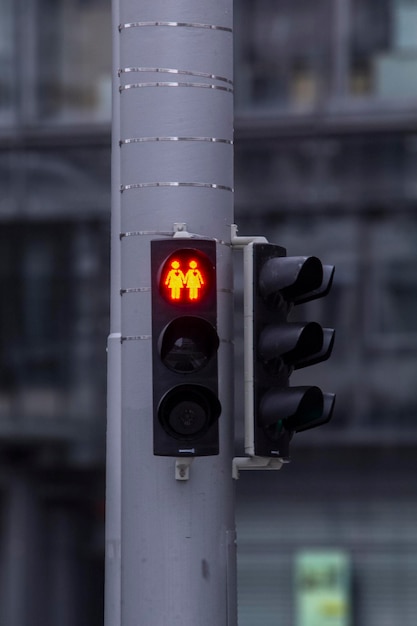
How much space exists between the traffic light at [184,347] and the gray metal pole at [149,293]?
1.04 feet

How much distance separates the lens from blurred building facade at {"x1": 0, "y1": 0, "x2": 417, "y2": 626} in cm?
1473

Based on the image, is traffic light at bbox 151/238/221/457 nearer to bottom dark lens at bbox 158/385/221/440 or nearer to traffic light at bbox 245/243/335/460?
bottom dark lens at bbox 158/385/221/440

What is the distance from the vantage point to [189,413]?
6.00 m

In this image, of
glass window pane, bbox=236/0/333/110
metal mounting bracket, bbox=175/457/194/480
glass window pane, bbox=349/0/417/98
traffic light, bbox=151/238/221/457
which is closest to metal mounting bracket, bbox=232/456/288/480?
metal mounting bracket, bbox=175/457/194/480

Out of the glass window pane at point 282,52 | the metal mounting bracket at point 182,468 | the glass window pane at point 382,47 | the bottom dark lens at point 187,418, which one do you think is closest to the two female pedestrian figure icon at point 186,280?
the bottom dark lens at point 187,418

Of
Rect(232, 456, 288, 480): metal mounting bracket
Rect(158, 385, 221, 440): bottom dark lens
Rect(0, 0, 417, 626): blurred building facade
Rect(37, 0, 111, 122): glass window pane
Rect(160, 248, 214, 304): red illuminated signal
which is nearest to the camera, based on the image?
Rect(158, 385, 221, 440): bottom dark lens

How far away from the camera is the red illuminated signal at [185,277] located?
6.09 metres

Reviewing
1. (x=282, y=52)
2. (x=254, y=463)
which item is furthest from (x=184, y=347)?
(x=282, y=52)

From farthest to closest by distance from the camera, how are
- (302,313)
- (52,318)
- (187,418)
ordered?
(52,318) → (302,313) → (187,418)

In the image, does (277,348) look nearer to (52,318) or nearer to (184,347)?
(184,347)

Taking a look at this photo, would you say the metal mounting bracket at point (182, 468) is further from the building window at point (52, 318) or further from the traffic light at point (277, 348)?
the building window at point (52, 318)

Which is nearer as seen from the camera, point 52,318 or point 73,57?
point 52,318

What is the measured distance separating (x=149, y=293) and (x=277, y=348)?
59 cm

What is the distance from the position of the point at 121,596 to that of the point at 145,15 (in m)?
2.48
